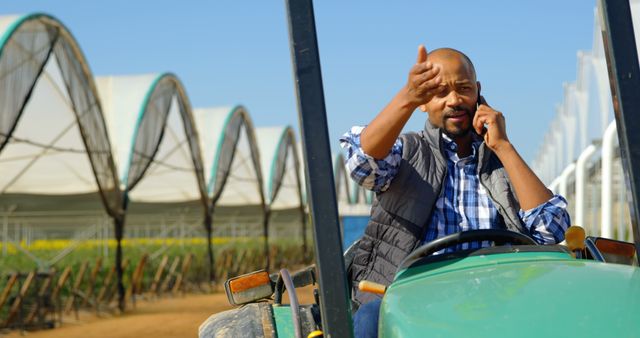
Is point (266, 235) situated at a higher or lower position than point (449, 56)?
lower

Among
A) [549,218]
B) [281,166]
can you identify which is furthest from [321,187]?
[281,166]

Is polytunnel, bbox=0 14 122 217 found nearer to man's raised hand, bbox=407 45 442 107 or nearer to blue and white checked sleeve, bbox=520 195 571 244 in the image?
blue and white checked sleeve, bbox=520 195 571 244

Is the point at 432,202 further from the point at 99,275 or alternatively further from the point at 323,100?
the point at 99,275

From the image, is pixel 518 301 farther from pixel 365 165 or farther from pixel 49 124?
pixel 49 124

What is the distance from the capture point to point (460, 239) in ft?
9.56

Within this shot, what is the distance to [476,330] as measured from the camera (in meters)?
2.27

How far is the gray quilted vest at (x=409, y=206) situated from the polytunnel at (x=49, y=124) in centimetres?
1022

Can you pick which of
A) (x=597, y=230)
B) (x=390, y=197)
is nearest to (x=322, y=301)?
(x=390, y=197)

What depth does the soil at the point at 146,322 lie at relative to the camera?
13.8 metres

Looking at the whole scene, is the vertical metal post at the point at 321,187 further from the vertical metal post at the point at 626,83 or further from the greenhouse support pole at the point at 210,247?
the greenhouse support pole at the point at 210,247

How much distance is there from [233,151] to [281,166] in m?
8.57

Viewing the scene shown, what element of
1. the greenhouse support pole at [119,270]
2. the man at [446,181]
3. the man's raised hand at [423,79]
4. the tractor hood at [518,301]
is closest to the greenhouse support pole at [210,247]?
the greenhouse support pole at [119,270]

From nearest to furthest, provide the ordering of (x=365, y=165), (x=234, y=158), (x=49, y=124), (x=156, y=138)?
(x=365, y=165) → (x=49, y=124) → (x=156, y=138) → (x=234, y=158)

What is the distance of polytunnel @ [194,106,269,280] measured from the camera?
91.8 ft
